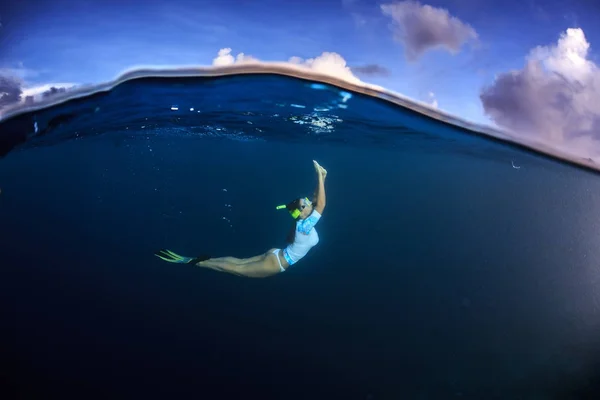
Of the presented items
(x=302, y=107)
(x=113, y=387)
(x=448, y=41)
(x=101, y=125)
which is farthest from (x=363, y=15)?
(x=113, y=387)

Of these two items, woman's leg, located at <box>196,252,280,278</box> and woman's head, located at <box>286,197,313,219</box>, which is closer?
woman's head, located at <box>286,197,313,219</box>

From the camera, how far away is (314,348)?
2178cm

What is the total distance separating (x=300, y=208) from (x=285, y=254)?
1.66 m

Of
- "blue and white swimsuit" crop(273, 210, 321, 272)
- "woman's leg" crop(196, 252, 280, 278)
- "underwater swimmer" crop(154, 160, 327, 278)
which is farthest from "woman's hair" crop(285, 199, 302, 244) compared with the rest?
"woman's leg" crop(196, 252, 280, 278)

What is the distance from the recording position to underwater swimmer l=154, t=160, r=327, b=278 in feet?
25.2

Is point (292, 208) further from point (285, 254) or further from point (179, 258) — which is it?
point (179, 258)

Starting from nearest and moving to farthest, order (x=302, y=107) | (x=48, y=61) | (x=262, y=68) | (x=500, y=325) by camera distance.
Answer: (x=48, y=61) < (x=262, y=68) < (x=302, y=107) < (x=500, y=325)

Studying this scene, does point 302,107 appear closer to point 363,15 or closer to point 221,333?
point 363,15

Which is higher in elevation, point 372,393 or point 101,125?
point 101,125

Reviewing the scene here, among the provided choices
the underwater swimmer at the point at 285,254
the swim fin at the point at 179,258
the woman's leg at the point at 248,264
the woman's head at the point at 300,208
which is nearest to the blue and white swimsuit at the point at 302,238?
the underwater swimmer at the point at 285,254

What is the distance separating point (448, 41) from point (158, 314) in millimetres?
30384

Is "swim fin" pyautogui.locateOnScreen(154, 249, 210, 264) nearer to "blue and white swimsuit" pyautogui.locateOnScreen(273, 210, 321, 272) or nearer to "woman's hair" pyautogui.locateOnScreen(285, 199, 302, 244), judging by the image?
"blue and white swimsuit" pyautogui.locateOnScreen(273, 210, 321, 272)

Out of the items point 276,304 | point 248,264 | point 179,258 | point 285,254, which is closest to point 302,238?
point 285,254

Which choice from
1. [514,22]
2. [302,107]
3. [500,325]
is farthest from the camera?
[500,325]
